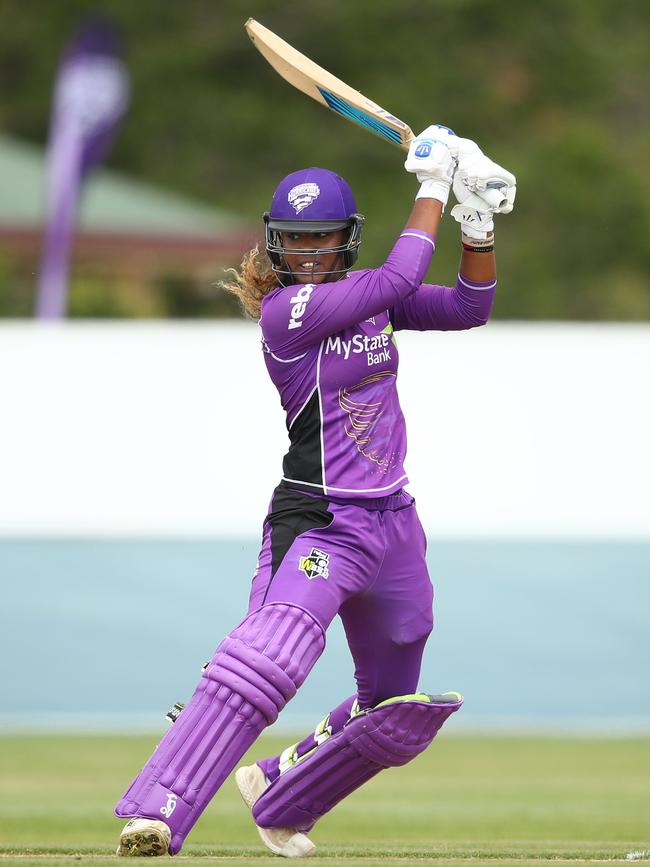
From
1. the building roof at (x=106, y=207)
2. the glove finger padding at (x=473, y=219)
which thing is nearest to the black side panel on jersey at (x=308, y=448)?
the glove finger padding at (x=473, y=219)

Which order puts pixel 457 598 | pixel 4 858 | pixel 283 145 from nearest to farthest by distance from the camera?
pixel 4 858 < pixel 457 598 < pixel 283 145

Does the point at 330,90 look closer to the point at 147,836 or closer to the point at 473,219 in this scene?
the point at 473,219

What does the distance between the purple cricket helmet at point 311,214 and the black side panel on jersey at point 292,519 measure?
0.58m

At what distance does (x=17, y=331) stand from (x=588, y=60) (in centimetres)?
1957

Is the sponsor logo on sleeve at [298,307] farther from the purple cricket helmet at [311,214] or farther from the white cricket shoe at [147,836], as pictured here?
the white cricket shoe at [147,836]

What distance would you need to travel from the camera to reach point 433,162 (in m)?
4.04

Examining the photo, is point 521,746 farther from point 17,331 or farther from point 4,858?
point 4,858

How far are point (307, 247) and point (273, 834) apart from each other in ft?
5.20

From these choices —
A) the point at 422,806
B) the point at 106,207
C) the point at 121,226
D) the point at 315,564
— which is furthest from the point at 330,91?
the point at 106,207

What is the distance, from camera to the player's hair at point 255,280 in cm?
427

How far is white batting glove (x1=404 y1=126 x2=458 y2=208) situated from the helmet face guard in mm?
198

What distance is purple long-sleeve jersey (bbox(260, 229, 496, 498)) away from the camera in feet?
13.0

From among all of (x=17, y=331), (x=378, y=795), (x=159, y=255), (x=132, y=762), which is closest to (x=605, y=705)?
(x=378, y=795)

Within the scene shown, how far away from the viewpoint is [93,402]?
8430 mm
